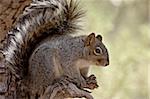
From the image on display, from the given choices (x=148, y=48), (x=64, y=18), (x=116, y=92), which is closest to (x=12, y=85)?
(x=64, y=18)

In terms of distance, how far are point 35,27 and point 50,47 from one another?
0.10 m

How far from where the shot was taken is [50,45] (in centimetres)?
107

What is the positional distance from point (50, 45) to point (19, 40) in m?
0.09

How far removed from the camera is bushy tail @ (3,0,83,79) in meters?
1.10

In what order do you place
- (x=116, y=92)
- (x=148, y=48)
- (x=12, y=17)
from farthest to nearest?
(x=148, y=48) < (x=116, y=92) < (x=12, y=17)

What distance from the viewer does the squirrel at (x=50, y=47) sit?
1.04 meters

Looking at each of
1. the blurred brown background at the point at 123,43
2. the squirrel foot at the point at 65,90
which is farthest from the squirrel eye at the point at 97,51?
the blurred brown background at the point at 123,43

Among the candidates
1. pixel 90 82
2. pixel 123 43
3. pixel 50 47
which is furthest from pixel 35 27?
pixel 123 43

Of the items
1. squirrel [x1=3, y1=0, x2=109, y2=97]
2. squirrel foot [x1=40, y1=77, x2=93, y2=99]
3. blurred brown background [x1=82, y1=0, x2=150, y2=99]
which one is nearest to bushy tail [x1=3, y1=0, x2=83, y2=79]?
squirrel [x1=3, y1=0, x2=109, y2=97]

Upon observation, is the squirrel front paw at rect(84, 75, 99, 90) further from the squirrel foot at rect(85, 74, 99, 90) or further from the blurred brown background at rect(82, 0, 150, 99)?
the blurred brown background at rect(82, 0, 150, 99)

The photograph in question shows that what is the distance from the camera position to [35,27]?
114 cm

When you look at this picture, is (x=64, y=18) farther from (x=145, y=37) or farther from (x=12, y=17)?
(x=145, y=37)

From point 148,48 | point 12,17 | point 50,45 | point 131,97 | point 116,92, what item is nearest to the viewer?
point 50,45

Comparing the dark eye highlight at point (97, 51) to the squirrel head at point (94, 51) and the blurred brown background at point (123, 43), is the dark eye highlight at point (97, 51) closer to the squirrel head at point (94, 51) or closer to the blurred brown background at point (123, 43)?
the squirrel head at point (94, 51)
